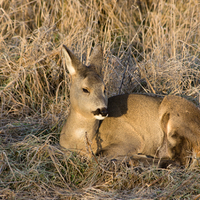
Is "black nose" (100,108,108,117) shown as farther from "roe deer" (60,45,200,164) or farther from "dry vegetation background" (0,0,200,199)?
"dry vegetation background" (0,0,200,199)

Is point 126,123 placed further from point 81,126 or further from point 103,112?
point 103,112

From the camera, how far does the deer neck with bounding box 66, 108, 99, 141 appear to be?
3.97 meters

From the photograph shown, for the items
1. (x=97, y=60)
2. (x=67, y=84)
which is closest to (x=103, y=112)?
(x=97, y=60)

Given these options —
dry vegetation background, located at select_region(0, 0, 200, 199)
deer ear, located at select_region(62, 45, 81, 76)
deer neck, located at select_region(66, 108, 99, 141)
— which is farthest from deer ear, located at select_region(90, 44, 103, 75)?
dry vegetation background, located at select_region(0, 0, 200, 199)

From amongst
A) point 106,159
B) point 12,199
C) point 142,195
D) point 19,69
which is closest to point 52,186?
point 12,199

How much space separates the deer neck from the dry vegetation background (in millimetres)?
316

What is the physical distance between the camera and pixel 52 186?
352cm

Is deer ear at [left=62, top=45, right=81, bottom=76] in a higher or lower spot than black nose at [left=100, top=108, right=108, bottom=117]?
higher

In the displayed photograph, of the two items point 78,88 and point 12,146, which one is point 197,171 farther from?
point 12,146

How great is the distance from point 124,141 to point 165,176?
2.76 feet

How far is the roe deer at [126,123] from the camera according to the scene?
154 inches

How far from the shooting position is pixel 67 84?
18.8 feet

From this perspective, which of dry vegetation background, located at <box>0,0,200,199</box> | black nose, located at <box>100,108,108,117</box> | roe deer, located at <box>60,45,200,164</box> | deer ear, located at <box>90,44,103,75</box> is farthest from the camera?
deer ear, located at <box>90,44,103,75</box>

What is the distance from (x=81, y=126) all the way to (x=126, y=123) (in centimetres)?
71
